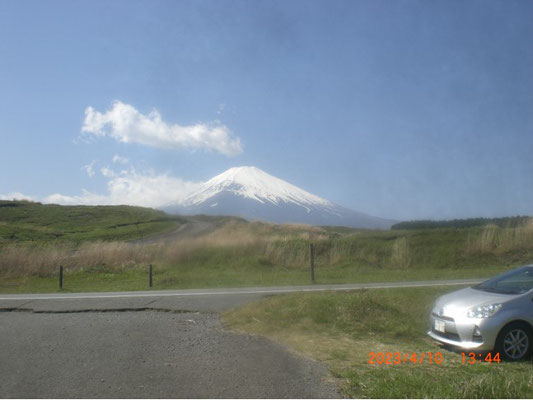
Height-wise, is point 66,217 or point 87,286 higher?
point 66,217

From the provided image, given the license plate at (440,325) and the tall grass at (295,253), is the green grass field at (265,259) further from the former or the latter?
the license plate at (440,325)

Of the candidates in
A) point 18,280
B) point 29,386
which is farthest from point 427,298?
point 18,280

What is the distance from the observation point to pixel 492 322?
22.6 ft

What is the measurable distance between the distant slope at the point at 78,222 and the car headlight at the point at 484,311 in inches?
1624

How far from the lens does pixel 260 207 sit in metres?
152

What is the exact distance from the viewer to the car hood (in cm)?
726

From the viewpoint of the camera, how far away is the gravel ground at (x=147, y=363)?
17.6 ft

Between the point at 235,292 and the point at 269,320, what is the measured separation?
5166mm

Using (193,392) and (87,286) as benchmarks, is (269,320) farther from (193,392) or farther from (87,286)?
(87,286)
